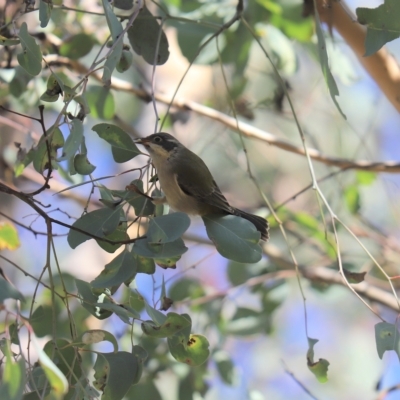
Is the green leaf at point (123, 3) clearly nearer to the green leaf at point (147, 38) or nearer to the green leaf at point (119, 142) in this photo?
the green leaf at point (147, 38)

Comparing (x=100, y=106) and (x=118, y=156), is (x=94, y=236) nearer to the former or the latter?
(x=118, y=156)

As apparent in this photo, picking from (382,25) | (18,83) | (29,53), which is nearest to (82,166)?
(29,53)

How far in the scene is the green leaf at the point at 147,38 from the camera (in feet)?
7.19

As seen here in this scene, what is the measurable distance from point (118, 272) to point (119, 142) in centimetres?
45

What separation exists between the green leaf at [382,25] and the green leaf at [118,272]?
2.99 feet

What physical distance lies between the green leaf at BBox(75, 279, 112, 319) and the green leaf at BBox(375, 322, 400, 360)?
66 cm

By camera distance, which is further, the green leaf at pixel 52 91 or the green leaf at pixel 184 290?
the green leaf at pixel 184 290

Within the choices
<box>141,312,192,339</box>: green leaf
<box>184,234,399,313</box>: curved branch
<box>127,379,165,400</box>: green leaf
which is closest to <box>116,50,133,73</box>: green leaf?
<box>141,312,192,339</box>: green leaf

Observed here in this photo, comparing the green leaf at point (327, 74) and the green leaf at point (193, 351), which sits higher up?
the green leaf at point (327, 74)

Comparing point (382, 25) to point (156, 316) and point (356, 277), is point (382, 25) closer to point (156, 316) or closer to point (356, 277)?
point (356, 277)

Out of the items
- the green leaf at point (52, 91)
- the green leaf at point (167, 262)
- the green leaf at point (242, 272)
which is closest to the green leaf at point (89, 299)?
→ the green leaf at point (167, 262)

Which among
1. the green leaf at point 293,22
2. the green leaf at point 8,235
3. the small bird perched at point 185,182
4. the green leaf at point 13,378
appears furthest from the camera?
the green leaf at point 293,22

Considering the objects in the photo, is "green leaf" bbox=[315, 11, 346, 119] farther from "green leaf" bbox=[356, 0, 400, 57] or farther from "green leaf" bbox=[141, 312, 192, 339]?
"green leaf" bbox=[141, 312, 192, 339]

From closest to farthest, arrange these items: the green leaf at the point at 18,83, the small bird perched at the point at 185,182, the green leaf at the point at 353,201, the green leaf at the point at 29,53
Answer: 1. the green leaf at the point at 29,53
2. the small bird perched at the point at 185,182
3. the green leaf at the point at 18,83
4. the green leaf at the point at 353,201
